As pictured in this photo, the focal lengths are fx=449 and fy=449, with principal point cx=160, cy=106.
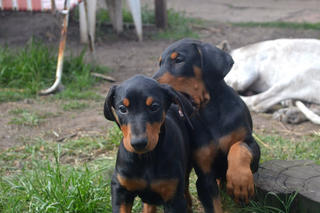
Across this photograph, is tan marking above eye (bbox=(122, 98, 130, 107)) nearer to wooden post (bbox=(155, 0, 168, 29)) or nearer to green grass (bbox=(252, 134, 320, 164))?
green grass (bbox=(252, 134, 320, 164))

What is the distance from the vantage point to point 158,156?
2.54 metres

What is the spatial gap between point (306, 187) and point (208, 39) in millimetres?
6319

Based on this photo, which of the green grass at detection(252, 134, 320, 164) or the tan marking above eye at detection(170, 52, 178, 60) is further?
the green grass at detection(252, 134, 320, 164)

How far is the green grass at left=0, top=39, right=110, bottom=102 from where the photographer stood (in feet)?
20.1

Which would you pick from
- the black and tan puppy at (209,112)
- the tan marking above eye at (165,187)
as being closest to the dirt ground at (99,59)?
the black and tan puppy at (209,112)

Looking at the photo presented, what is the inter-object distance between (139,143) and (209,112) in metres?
0.92

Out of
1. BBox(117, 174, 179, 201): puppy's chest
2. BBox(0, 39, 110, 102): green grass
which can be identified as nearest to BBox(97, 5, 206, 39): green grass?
BBox(0, 39, 110, 102): green grass

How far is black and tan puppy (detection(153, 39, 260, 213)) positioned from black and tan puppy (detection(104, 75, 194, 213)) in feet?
0.93

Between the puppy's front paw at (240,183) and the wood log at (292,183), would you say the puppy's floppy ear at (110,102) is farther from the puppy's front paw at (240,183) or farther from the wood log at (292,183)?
the wood log at (292,183)

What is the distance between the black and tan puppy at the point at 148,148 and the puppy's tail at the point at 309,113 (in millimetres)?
3068

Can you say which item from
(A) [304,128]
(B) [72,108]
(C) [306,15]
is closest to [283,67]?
(A) [304,128]

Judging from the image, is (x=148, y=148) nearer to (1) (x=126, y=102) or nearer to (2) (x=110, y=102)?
(1) (x=126, y=102)

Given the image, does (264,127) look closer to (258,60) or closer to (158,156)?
(258,60)

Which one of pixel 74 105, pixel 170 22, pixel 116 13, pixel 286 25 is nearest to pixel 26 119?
pixel 74 105
